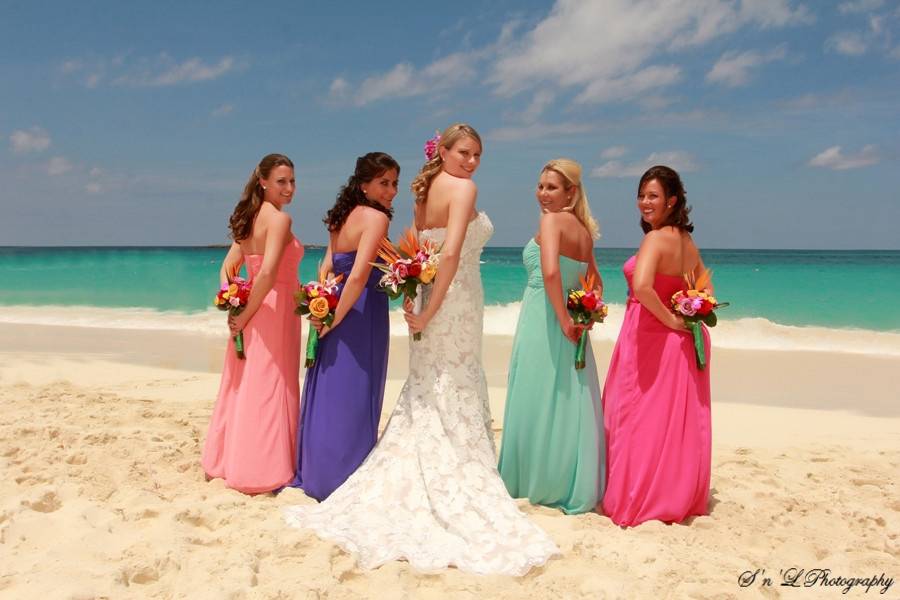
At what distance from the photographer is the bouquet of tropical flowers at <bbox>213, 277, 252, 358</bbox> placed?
5266mm

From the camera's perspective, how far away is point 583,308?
16.1 feet

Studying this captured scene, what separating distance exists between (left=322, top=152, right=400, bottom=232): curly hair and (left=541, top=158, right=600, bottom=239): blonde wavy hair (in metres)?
1.09

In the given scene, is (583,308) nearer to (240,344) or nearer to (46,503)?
(240,344)

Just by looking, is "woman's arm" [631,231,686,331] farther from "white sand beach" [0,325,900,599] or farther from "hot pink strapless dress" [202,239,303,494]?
"hot pink strapless dress" [202,239,303,494]

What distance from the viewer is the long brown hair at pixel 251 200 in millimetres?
5289

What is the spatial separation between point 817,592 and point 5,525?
186 inches

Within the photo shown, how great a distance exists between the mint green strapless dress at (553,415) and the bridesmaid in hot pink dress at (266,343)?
1.62 meters

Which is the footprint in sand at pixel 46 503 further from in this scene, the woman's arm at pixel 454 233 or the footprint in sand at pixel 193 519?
the woman's arm at pixel 454 233

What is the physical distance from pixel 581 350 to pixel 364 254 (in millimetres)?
1586

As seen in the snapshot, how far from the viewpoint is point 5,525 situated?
4.43 meters

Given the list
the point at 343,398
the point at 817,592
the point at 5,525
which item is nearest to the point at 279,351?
the point at 343,398

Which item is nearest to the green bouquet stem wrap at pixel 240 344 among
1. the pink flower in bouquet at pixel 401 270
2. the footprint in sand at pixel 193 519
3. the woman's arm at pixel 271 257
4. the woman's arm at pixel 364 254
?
Result: the woman's arm at pixel 271 257

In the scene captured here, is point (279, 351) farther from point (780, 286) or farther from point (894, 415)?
point (780, 286)

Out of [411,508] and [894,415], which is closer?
[411,508]
